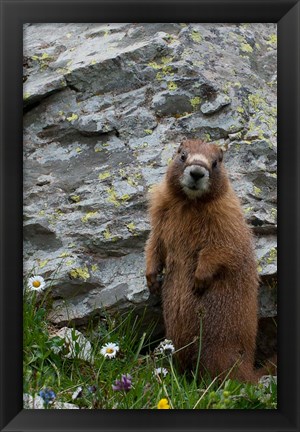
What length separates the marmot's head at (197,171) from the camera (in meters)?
5.16

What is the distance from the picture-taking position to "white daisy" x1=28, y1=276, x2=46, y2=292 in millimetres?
5129

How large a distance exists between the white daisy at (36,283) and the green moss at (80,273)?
0.24m

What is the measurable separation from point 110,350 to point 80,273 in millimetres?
511

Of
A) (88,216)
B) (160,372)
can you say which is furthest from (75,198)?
(160,372)

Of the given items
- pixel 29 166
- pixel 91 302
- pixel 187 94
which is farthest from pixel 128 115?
pixel 91 302

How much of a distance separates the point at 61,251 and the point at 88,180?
1.49ft

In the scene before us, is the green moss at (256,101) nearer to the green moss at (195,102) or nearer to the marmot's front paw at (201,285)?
the green moss at (195,102)

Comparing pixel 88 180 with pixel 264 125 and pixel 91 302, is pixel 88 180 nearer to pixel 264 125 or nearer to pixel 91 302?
pixel 91 302

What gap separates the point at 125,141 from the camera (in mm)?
5582

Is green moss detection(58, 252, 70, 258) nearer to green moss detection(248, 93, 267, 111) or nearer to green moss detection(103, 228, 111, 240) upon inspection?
green moss detection(103, 228, 111, 240)

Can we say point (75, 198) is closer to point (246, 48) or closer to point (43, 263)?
point (43, 263)

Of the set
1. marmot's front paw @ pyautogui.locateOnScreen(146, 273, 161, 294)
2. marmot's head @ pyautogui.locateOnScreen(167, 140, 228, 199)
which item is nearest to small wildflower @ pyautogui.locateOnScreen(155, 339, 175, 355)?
marmot's front paw @ pyautogui.locateOnScreen(146, 273, 161, 294)

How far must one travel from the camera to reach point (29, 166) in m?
5.16

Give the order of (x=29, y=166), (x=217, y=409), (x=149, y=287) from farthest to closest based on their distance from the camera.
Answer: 1. (x=149, y=287)
2. (x=29, y=166)
3. (x=217, y=409)
